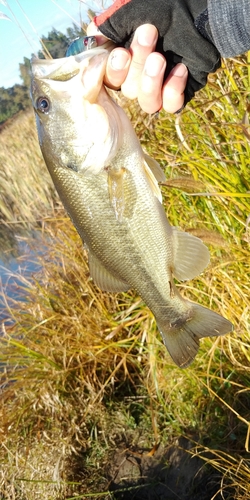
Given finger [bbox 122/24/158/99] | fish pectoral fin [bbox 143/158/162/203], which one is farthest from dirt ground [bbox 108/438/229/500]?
finger [bbox 122/24/158/99]

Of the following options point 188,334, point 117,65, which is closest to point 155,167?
point 117,65

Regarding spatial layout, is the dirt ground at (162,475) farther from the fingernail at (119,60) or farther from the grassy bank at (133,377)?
the fingernail at (119,60)

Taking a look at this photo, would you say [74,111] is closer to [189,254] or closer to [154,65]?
[154,65]

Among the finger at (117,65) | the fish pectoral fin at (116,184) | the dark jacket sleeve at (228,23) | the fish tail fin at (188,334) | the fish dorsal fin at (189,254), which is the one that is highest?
the finger at (117,65)

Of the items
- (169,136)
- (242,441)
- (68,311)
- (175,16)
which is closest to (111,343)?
(68,311)

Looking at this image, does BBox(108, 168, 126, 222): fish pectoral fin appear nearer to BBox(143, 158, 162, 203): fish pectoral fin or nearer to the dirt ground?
BBox(143, 158, 162, 203): fish pectoral fin

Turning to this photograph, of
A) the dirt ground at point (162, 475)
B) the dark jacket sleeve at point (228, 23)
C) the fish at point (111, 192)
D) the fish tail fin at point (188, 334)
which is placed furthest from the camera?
the dirt ground at point (162, 475)

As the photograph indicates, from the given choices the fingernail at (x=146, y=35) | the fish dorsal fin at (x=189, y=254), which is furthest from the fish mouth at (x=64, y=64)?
the fish dorsal fin at (x=189, y=254)
